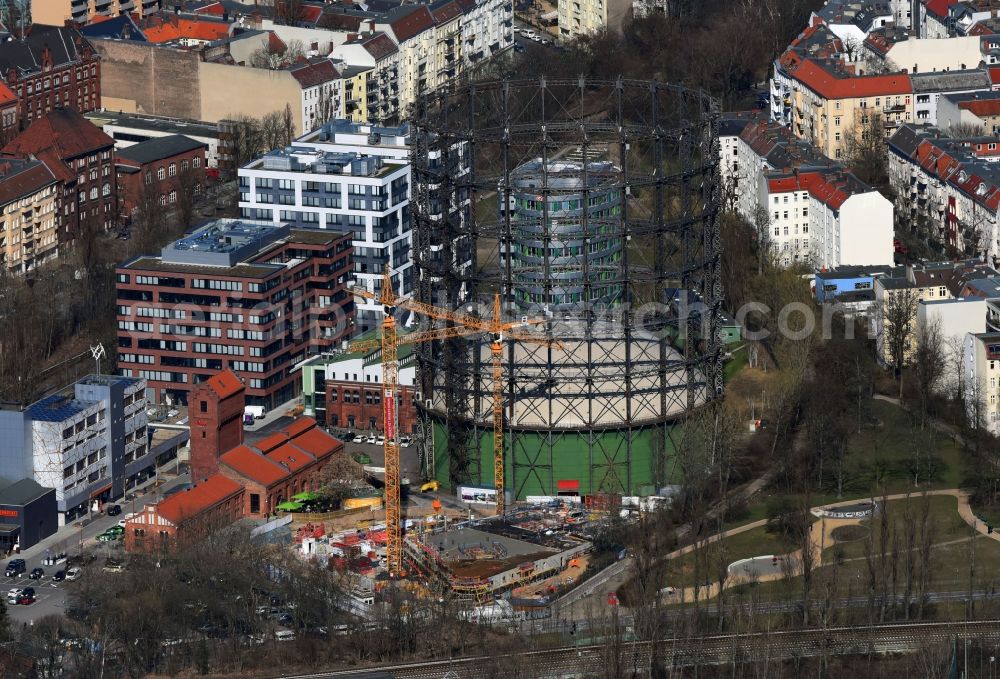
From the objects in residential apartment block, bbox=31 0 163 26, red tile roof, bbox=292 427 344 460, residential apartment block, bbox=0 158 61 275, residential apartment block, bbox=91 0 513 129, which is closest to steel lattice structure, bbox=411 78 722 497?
red tile roof, bbox=292 427 344 460

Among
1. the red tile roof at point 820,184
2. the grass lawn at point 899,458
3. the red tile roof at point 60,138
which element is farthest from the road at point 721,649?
the red tile roof at point 60,138

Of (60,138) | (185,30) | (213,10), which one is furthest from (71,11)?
(60,138)

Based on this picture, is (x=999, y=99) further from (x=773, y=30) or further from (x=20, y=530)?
(x=20, y=530)

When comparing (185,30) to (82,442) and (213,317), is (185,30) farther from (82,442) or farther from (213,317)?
(82,442)

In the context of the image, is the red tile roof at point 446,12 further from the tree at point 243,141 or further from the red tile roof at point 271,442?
the red tile roof at point 271,442

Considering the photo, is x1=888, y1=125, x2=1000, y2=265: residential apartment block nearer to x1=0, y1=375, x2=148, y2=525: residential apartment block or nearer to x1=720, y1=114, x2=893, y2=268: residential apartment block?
x1=720, y1=114, x2=893, y2=268: residential apartment block

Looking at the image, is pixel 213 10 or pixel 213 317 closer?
pixel 213 317

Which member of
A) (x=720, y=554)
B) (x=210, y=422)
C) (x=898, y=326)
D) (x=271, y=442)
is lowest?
(x=720, y=554)
